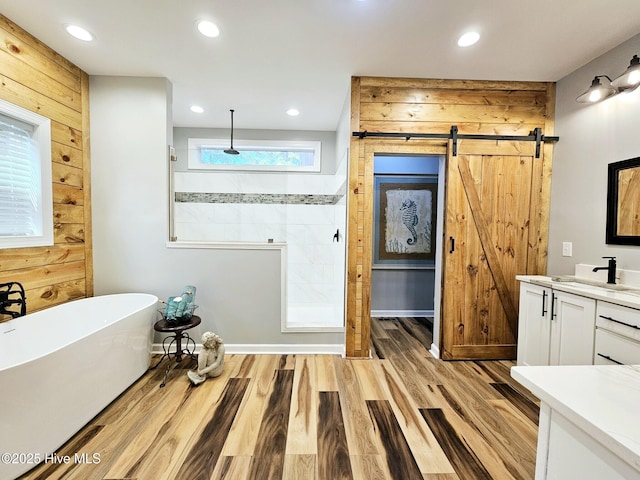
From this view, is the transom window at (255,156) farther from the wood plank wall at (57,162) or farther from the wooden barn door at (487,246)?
the wooden barn door at (487,246)

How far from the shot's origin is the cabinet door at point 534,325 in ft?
7.27

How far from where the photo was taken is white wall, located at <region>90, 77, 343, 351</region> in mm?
2693

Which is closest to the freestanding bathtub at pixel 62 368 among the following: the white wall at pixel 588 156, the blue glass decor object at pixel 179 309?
the blue glass decor object at pixel 179 309

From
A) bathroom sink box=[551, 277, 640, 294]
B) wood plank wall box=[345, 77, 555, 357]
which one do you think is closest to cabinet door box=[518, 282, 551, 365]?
bathroom sink box=[551, 277, 640, 294]

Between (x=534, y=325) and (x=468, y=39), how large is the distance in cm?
238

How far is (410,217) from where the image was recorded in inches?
160

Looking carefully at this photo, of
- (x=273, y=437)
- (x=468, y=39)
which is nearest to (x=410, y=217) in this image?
(x=468, y=39)

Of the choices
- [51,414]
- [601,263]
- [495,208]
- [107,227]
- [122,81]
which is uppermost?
[122,81]

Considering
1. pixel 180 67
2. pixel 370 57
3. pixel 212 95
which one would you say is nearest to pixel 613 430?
pixel 370 57

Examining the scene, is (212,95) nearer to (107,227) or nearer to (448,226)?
(107,227)

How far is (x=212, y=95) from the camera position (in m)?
3.01

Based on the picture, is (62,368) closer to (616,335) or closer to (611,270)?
(616,335)

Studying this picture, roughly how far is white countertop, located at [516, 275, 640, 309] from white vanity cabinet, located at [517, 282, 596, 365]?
1.7 inches

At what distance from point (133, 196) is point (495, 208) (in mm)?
3601
